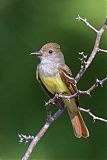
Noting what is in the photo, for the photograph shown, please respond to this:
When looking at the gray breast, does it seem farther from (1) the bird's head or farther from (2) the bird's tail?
(2) the bird's tail

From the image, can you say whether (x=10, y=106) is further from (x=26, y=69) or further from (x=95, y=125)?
(x=95, y=125)

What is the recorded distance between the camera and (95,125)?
479 centimetres

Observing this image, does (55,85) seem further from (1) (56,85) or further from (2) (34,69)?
(2) (34,69)

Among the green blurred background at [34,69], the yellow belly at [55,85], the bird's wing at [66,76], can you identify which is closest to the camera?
the bird's wing at [66,76]

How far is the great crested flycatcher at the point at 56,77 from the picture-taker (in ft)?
10.7

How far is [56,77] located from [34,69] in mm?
1738

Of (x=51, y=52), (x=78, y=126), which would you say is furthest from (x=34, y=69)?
(x=78, y=126)

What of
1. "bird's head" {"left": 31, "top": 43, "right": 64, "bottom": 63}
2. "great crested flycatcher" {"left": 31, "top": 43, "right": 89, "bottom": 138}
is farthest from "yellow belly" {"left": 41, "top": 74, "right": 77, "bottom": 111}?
"bird's head" {"left": 31, "top": 43, "right": 64, "bottom": 63}

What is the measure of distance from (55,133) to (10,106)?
46 cm

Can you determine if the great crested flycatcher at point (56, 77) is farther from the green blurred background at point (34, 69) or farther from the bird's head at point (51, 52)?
the green blurred background at point (34, 69)

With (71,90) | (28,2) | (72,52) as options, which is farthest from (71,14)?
(71,90)

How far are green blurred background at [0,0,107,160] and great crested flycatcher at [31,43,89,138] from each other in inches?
46.6

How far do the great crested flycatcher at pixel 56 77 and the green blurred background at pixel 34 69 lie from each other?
3.88 ft

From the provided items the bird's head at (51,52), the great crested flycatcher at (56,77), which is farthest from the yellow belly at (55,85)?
the bird's head at (51,52)
